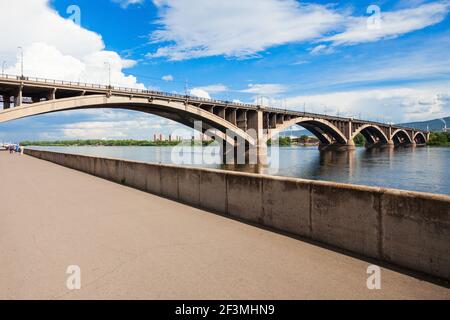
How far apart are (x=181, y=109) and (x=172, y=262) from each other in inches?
1959

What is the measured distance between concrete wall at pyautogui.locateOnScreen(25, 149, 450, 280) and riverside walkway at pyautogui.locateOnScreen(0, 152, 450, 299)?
292 mm

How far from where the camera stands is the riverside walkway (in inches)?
145

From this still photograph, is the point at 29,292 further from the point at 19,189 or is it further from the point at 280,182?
the point at 19,189

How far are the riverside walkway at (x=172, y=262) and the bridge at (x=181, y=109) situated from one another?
38401 millimetres

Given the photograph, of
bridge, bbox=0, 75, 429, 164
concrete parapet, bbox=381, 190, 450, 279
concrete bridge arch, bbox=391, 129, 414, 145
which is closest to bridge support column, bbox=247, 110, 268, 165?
bridge, bbox=0, 75, 429, 164

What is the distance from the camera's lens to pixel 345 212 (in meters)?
5.05

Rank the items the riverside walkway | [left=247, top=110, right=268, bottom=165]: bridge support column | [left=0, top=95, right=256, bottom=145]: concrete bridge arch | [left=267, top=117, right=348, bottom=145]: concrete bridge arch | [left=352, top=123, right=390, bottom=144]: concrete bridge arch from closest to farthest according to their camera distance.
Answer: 1. the riverside walkway
2. [left=0, top=95, right=256, bottom=145]: concrete bridge arch
3. [left=247, top=110, right=268, bottom=165]: bridge support column
4. [left=267, top=117, right=348, bottom=145]: concrete bridge arch
5. [left=352, top=123, right=390, bottom=144]: concrete bridge arch

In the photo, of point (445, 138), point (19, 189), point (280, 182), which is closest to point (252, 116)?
point (19, 189)

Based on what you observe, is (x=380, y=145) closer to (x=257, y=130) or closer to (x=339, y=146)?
(x=339, y=146)

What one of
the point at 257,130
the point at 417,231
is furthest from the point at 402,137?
the point at 417,231

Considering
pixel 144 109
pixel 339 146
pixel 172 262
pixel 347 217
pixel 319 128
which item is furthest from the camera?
pixel 339 146

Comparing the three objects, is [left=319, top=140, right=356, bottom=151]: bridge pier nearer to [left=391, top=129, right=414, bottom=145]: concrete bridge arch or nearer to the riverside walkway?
[left=391, top=129, right=414, bottom=145]: concrete bridge arch

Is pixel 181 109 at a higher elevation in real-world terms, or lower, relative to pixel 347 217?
higher

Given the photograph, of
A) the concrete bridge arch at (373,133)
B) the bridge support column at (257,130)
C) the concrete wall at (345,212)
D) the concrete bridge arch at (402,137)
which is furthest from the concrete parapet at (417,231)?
the concrete bridge arch at (402,137)
